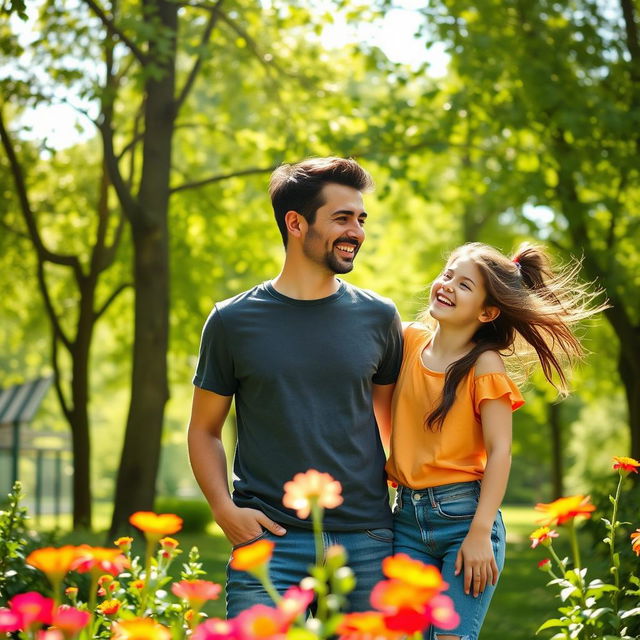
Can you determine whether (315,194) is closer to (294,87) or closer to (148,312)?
(148,312)

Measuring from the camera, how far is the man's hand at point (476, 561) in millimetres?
3332

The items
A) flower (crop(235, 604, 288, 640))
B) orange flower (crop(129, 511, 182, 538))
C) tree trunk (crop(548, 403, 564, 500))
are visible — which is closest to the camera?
flower (crop(235, 604, 288, 640))

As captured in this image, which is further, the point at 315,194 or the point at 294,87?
the point at 294,87

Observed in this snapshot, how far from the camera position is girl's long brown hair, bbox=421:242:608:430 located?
367 centimetres

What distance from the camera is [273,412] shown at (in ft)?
11.6

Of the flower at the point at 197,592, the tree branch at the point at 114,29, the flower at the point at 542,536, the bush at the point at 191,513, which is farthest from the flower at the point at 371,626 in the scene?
the bush at the point at 191,513

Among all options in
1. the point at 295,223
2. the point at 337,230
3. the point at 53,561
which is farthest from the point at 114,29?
the point at 53,561

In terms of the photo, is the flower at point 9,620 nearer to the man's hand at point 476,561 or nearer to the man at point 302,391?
the man at point 302,391

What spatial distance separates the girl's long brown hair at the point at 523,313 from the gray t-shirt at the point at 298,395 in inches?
12.1

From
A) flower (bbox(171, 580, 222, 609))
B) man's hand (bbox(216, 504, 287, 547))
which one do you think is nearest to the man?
man's hand (bbox(216, 504, 287, 547))

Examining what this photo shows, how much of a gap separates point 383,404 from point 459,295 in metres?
0.52

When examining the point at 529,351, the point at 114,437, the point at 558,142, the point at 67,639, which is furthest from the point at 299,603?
the point at 114,437

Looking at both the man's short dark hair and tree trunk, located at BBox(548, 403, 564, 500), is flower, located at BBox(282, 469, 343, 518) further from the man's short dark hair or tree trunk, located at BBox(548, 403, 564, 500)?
tree trunk, located at BBox(548, 403, 564, 500)

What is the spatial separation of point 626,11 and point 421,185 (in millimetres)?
3351
